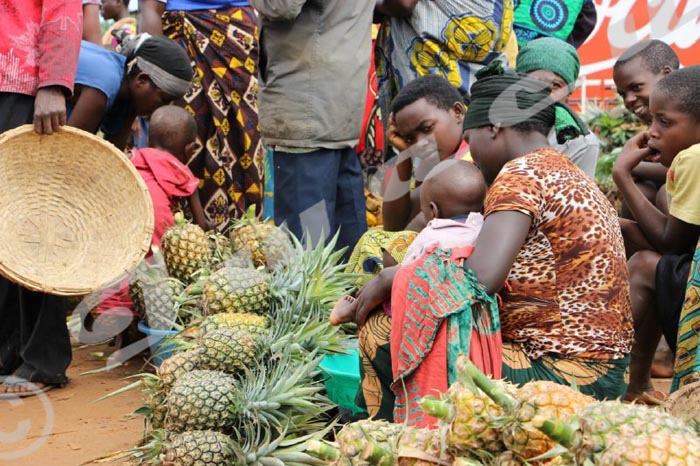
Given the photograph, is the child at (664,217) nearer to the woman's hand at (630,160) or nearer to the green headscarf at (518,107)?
the woman's hand at (630,160)

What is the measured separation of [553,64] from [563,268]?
75.9 inches

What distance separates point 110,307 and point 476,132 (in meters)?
2.65

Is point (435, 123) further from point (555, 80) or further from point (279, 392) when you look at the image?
point (279, 392)

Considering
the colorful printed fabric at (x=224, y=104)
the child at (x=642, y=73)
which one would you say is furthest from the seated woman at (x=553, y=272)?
the colorful printed fabric at (x=224, y=104)

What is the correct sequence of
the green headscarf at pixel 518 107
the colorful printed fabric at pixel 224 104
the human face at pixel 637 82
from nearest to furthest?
1. the green headscarf at pixel 518 107
2. the human face at pixel 637 82
3. the colorful printed fabric at pixel 224 104

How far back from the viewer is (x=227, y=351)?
10.6 feet

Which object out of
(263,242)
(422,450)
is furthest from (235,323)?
(422,450)

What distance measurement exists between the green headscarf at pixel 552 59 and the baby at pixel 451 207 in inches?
61.9

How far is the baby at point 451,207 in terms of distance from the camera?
9.04 feet

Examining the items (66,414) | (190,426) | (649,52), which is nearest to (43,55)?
A: (66,414)

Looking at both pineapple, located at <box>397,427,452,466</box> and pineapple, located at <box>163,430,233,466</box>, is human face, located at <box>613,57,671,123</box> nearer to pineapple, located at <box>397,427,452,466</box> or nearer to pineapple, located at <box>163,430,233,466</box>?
pineapple, located at <box>163,430,233,466</box>

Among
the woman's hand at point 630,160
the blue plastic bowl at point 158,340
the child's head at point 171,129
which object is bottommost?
the blue plastic bowl at point 158,340

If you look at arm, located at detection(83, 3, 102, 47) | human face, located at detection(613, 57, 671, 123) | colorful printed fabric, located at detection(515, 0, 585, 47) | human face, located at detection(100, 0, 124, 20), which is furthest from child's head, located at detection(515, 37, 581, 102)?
human face, located at detection(100, 0, 124, 20)

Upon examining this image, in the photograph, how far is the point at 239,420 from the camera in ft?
9.97
